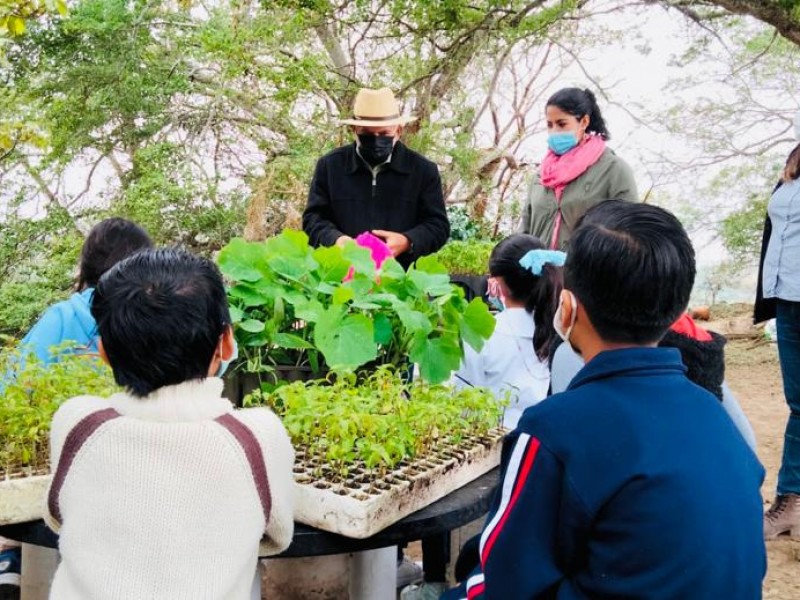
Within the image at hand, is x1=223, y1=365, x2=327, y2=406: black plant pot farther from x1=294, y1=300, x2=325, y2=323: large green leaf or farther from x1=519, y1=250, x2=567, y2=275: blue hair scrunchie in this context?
x1=519, y1=250, x2=567, y2=275: blue hair scrunchie

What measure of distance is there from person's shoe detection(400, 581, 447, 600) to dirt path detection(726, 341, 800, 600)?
1.34 metres

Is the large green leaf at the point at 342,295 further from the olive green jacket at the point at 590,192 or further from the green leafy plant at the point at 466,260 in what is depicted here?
the green leafy plant at the point at 466,260

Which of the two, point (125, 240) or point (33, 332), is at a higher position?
point (125, 240)

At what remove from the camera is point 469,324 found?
80.4 inches

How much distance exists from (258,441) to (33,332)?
1.43 metres

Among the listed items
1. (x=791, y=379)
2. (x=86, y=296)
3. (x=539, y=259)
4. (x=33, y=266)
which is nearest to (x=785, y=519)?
(x=791, y=379)

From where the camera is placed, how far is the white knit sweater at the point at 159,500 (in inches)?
48.2

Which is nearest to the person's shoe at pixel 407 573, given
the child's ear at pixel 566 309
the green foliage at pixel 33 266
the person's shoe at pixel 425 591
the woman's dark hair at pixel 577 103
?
the person's shoe at pixel 425 591

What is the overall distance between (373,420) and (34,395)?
78cm

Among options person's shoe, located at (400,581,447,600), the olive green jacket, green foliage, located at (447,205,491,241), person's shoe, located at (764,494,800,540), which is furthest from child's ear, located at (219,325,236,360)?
green foliage, located at (447,205,491,241)

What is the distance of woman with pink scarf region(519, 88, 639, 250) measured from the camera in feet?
10.9

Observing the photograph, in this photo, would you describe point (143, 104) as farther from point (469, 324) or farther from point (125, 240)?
point (469, 324)

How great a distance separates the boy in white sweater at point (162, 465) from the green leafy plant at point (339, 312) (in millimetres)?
506

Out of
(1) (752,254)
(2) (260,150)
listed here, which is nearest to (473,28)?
(2) (260,150)
